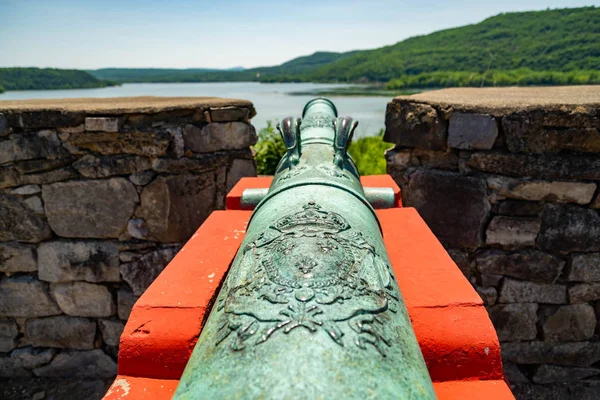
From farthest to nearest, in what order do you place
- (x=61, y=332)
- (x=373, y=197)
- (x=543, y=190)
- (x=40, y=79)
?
1. (x=40, y=79)
2. (x=61, y=332)
3. (x=543, y=190)
4. (x=373, y=197)

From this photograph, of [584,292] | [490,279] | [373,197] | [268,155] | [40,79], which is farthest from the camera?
[40,79]

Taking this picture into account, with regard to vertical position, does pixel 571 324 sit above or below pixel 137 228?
below

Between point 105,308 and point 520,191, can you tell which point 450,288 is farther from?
point 105,308

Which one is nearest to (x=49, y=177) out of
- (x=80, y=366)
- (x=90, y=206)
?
(x=90, y=206)

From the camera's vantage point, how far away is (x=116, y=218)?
312cm

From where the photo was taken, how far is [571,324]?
9.48 ft

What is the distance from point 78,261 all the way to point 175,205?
0.82 meters

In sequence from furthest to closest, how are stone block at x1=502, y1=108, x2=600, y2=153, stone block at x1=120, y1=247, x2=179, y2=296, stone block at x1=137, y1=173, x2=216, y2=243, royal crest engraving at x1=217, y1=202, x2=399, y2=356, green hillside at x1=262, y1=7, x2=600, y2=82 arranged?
green hillside at x1=262, y1=7, x2=600, y2=82 → stone block at x1=120, y1=247, x2=179, y2=296 → stone block at x1=137, y1=173, x2=216, y2=243 → stone block at x1=502, y1=108, x2=600, y2=153 → royal crest engraving at x1=217, y1=202, x2=399, y2=356

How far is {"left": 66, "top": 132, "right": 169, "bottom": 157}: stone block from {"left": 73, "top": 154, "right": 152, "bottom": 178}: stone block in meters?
0.04

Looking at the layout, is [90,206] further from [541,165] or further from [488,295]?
[541,165]

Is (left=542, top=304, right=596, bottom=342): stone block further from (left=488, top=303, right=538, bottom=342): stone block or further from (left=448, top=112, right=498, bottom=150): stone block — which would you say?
(left=448, top=112, right=498, bottom=150): stone block

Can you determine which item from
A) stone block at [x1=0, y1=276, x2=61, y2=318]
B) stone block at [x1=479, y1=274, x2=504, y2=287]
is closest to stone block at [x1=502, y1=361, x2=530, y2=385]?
stone block at [x1=479, y1=274, x2=504, y2=287]

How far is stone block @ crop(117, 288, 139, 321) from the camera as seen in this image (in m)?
3.25

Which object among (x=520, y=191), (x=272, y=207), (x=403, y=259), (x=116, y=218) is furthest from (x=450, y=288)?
(x=116, y=218)
